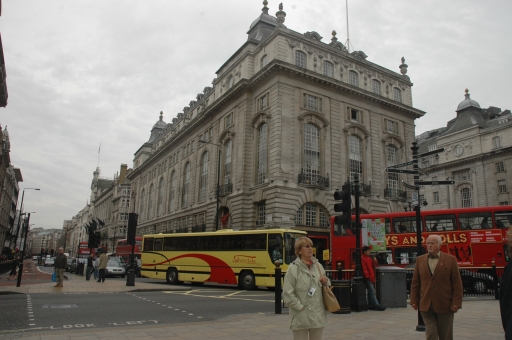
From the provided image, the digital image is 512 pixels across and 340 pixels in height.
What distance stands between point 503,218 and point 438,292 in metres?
16.3

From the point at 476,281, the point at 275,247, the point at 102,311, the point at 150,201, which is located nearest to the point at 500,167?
the point at 476,281

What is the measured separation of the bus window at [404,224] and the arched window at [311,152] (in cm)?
1342

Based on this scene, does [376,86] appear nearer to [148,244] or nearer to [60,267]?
[148,244]

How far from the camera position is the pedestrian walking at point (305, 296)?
15.6 feet

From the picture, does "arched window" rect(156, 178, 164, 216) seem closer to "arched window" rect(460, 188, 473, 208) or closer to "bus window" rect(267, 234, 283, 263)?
"bus window" rect(267, 234, 283, 263)

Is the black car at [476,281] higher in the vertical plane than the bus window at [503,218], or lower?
lower

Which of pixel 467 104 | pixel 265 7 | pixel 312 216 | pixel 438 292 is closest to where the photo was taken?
pixel 438 292

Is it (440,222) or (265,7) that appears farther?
(265,7)

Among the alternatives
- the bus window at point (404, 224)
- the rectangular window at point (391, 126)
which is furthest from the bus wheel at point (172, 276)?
the rectangular window at point (391, 126)

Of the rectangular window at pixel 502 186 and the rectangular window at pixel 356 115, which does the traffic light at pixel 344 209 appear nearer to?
the rectangular window at pixel 356 115

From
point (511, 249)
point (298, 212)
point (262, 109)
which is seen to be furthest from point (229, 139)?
point (511, 249)

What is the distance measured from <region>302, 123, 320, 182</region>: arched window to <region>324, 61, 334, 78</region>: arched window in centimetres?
571

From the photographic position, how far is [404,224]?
21406 millimetres

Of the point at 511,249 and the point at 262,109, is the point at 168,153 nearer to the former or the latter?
the point at 262,109
